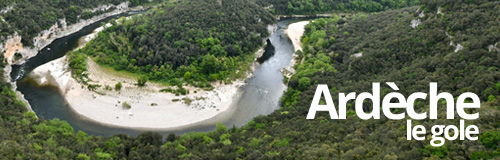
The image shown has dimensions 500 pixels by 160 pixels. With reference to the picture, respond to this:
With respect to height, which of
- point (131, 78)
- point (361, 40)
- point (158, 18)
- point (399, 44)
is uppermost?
point (158, 18)

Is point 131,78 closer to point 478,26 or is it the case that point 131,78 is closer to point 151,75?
point 151,75

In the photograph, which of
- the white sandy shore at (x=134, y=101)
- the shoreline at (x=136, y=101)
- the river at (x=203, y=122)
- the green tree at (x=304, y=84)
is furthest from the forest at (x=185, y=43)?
the green tree at (x=304, y=84)

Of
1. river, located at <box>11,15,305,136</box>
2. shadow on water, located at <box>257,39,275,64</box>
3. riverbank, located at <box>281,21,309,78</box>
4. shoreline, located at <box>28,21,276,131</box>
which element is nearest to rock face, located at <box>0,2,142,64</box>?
river, located at <box>11,15,305,136</box>

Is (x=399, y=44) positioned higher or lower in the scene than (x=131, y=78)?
higher

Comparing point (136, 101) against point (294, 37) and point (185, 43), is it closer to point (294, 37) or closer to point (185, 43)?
point (185, 43)

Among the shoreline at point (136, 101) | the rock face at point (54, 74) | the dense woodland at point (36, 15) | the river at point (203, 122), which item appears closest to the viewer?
the river at point (203, 122)

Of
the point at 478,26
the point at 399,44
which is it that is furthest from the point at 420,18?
the point at 478,26

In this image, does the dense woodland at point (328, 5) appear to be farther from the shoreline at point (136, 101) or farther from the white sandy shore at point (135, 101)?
the white sandy shore at point (135, 101)
